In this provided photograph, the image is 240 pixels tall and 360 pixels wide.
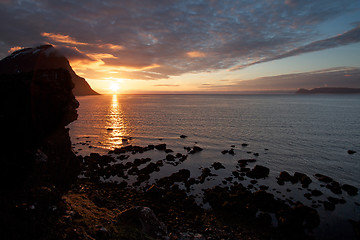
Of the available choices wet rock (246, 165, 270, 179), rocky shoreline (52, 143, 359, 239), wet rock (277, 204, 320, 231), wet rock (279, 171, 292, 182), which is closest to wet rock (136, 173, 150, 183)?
rocky shoreline (52, 143, 359, 239)

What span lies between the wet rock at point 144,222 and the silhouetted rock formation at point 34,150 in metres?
4.71

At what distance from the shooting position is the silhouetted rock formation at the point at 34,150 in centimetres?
995

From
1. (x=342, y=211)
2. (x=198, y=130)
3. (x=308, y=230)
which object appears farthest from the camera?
(x=198, y=130)

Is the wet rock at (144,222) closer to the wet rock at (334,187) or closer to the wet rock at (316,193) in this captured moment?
the wet rock at (316,193)

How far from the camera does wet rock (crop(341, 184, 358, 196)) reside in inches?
848

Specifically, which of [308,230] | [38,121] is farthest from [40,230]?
[308,230]

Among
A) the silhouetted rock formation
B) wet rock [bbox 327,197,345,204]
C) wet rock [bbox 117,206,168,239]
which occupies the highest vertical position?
the silhouetted rock formation

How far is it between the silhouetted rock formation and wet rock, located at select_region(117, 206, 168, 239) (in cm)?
471

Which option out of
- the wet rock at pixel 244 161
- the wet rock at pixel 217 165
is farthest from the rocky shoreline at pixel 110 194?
the wet rock at pixel 244 161

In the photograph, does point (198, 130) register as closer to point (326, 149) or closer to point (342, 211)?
point (326, 149)

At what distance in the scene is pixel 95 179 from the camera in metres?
23.7

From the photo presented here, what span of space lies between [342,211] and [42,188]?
27884 millimetres

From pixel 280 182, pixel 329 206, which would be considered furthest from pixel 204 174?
pixel 329 206

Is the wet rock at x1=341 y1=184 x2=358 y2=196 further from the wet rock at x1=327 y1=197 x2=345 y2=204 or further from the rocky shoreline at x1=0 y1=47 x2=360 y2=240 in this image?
the wet rock at x1=327 y1=197 x2=345 y2=204
